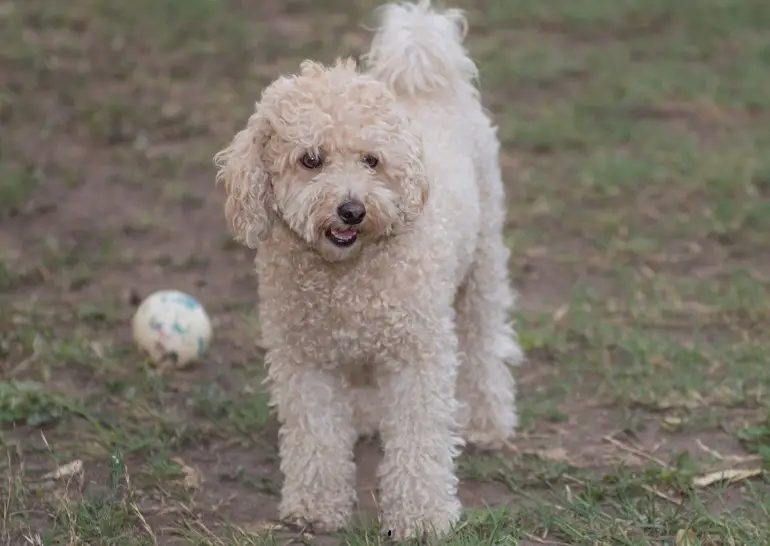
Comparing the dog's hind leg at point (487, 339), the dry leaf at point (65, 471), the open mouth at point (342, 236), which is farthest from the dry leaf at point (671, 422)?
the dry leaf at point (65, 471)

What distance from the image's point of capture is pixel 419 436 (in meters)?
3.76

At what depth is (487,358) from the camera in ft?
15.3

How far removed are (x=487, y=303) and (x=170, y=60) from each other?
14.7 ft

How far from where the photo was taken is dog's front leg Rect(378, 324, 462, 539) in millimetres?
3736

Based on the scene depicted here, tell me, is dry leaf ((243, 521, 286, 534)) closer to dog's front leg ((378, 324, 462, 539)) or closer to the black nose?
dog's front leg ((378, 324, 462, 539))

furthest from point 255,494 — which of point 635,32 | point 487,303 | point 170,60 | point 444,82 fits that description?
point 635,32

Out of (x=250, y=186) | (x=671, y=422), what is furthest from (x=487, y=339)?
(x=250, y=186)

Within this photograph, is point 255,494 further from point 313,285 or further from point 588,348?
point 588,348

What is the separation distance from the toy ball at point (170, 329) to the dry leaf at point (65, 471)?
804mm

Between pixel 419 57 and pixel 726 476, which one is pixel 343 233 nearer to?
pixel 419 57

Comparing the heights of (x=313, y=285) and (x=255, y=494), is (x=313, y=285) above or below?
above

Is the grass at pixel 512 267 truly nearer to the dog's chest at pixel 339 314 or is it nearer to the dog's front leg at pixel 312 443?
the dog's front leg at pixel 312 443

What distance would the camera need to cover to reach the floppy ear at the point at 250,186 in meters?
3.53

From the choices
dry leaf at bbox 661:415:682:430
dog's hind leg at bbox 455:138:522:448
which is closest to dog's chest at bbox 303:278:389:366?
dog's hind leg at bbox 455:138:522:448
